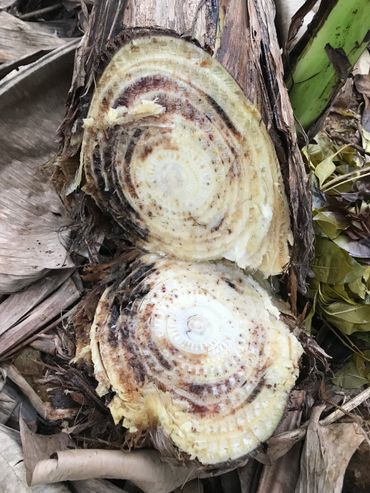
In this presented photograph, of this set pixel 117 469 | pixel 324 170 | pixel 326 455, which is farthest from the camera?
pixel 324 170

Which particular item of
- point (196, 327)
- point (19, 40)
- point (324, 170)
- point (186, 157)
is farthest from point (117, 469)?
point (19, 40)

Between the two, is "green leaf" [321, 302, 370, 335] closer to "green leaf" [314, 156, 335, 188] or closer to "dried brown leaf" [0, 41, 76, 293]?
"green leaf" [314, 156, 335, 188]

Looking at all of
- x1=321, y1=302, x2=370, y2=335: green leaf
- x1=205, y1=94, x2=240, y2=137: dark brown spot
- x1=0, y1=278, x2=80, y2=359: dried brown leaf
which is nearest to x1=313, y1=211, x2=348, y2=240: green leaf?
x1=321, y1=302, x2=370, y2=335: green leaf

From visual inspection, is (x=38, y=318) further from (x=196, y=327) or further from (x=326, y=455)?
(x=326, y=455)

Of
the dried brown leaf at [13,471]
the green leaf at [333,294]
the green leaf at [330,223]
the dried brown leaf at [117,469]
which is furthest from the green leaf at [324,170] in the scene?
the dried brown leaf at [13,471]

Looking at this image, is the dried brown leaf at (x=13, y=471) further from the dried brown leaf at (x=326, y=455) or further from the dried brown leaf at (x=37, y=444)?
the dried brown leaf at (x=326, y=455)

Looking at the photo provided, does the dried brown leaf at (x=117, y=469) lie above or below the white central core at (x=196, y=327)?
below

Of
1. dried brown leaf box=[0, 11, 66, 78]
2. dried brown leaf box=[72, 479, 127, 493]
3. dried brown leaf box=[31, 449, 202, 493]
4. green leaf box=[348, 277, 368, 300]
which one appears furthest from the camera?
dried brown leaf box=[0, 11, 66, 78]
